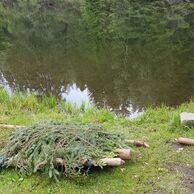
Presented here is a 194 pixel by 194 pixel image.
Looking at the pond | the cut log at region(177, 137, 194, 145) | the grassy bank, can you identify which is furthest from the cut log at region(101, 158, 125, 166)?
the pond

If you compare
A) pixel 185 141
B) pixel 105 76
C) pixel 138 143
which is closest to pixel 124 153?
pixel 138 143

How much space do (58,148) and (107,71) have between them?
15.2 m

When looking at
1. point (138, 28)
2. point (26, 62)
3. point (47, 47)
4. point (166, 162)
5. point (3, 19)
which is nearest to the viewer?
point (166, 162)

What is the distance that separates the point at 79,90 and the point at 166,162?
11273 millimetres

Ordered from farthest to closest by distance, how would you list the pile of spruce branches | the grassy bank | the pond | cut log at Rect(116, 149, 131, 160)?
1. the pond
2. cut log at Rect(116, 149, 131, 160)
3. the pile of spruce branches
4. the grassy bank

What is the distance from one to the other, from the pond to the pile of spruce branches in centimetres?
668

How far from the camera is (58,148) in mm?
7473

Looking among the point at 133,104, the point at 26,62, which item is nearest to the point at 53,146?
the point at 133,104

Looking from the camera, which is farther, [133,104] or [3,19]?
[3,19]

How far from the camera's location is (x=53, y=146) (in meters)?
7.54

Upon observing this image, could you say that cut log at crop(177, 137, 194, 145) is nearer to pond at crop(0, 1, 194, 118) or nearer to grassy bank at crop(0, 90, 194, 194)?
grassy bank at crop(0, 90, 194, 194)

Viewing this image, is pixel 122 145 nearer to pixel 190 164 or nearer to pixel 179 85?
pixel 190 164

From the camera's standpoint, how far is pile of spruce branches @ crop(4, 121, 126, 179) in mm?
7332

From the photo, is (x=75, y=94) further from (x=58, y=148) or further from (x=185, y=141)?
(x=58, y=148)
